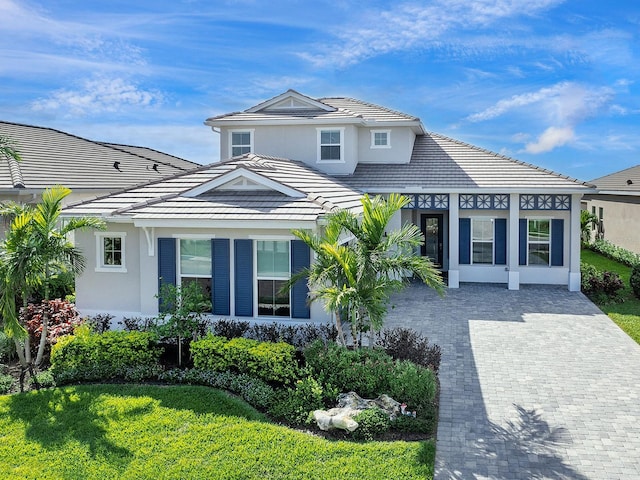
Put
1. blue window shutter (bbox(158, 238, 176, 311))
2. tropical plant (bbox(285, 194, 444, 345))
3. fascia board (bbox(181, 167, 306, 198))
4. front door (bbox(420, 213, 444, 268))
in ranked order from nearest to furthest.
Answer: tropical plant (bbox(285, 194, 444, 345)) < blue window shutter (bbox(158, 238, 176, 311)) < fascia board (bbox(181, 167, 306, 198)) < front door (bbox(420, 213, 444, 268))

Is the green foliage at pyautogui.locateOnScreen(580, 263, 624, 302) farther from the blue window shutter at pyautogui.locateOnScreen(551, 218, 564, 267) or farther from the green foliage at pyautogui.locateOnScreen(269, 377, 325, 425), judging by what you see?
the green foliage at pyautogui.locateOnScreen(269, 377, 325, 425)

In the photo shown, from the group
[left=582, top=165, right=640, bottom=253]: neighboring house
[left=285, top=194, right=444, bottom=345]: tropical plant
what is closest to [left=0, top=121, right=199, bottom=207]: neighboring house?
[left=285, top=194, right=444, bottom=345]: tropical plant

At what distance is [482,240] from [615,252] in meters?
11.5

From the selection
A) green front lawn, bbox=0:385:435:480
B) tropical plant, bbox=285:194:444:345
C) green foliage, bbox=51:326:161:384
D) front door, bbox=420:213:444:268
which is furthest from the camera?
front door, bbox=420:213:444:268

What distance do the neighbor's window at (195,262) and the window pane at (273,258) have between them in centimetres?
136

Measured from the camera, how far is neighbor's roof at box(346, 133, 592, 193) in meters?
20.7

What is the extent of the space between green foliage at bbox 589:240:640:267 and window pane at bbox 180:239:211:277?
Result: 19268 mm

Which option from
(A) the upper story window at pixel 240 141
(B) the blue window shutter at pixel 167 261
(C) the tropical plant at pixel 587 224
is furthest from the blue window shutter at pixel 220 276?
(C) the tropical plant at pixel 587 224

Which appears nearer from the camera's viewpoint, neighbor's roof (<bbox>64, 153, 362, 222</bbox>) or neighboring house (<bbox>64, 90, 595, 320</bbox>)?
neighbor's roof (<bbox>64, 153, 362, 222</bbox>)

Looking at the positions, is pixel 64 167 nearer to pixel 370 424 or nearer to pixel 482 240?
pixel 482 240

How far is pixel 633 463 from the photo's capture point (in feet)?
27.4

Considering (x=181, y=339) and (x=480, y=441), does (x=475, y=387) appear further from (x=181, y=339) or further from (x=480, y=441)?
(x=181, y=339)

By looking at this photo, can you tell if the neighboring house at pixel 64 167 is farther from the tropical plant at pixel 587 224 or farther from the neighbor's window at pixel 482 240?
the tropical plant at pixel 587 224

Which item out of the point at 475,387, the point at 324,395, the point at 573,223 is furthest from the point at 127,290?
the point at 573,223
